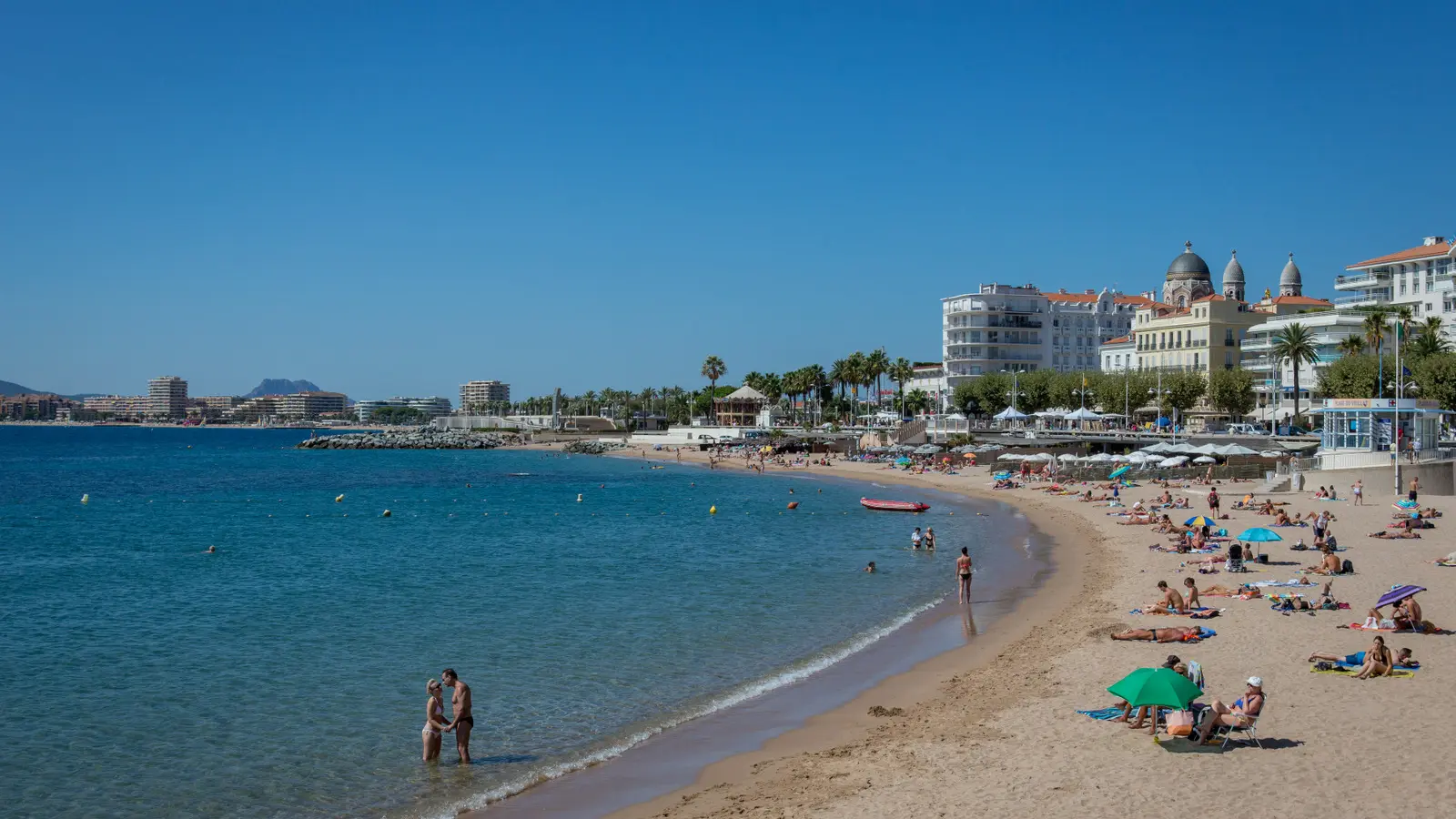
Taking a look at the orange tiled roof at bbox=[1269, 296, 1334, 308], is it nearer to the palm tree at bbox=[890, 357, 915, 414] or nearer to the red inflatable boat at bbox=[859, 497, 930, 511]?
the palm tree at bbox=[890, 357, 915, 414]

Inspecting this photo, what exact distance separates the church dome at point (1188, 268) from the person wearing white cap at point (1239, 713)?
117m

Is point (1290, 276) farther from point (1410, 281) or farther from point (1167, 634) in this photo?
point (1167, 634)

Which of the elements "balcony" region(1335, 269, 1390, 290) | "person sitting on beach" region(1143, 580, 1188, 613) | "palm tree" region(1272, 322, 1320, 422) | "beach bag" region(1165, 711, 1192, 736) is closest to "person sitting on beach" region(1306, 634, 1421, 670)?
"beach bag" region(1165, 711, 1192, 736)

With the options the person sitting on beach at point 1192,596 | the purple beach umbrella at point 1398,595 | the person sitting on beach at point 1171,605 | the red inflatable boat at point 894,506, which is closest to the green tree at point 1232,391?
the red inflatable boat at point 894,506

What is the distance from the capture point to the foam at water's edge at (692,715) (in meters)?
13.4

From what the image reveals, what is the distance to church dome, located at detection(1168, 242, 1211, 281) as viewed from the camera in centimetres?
11894

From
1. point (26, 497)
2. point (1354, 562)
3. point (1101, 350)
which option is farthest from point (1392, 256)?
point (26, 497)

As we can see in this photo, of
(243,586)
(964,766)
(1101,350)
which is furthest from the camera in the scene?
(1101,350)

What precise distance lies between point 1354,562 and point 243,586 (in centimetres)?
3032

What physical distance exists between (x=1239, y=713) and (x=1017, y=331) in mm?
100793

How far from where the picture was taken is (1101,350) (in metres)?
106

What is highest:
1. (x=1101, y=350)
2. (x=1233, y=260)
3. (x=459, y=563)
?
(x=1233, y=260)

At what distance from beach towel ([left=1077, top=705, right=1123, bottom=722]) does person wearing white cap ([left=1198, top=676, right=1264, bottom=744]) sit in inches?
60.6

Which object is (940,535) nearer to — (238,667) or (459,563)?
(459,563)
